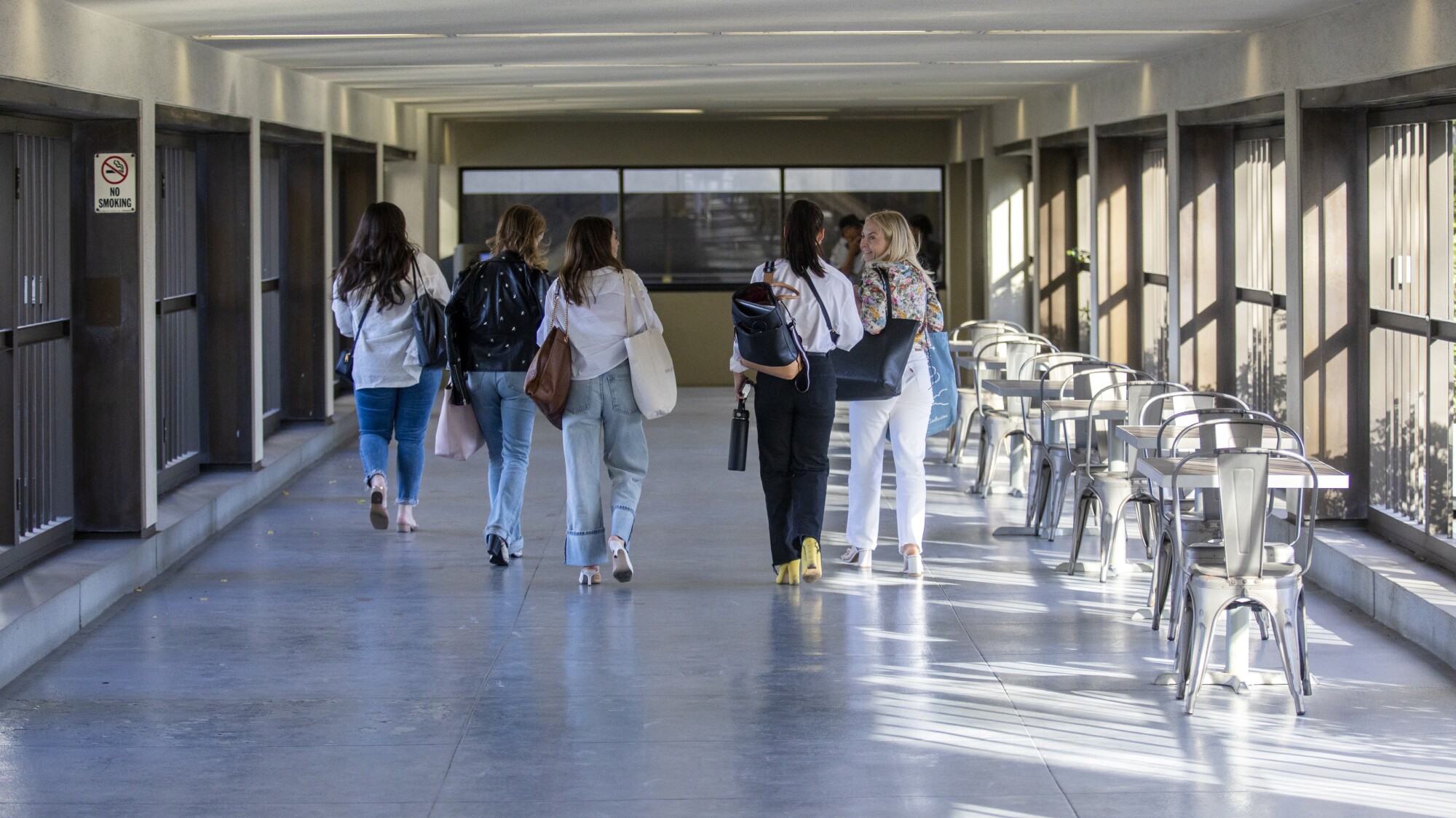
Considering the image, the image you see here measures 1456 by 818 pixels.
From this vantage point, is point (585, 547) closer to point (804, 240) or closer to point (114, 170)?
point (804, 240)

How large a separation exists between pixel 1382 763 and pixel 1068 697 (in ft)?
3.18

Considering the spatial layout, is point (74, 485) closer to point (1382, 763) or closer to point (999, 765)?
point (999, 765)

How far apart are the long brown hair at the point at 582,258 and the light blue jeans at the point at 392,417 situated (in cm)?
148

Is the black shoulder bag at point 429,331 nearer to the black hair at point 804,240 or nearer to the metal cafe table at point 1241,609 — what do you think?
the black hair at point 804,240

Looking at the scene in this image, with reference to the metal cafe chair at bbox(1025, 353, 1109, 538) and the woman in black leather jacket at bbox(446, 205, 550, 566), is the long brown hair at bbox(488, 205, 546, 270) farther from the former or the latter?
the metal cafe chair at bbox(1025, 353, 1109, 538)

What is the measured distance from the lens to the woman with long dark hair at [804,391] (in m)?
6.36

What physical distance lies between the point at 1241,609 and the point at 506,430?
3284mm

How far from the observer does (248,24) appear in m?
6.89

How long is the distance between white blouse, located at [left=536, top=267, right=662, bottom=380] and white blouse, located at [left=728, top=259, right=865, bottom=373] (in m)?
0.43

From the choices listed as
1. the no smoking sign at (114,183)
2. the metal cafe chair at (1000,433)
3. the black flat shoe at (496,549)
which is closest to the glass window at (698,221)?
the metal cafe chair at (1000,433)

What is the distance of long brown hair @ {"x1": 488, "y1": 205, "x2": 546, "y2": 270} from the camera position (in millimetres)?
6859

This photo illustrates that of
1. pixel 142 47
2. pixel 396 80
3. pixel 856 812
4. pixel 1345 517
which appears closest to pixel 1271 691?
pixel 856 812

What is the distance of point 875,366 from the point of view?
21.4 ft

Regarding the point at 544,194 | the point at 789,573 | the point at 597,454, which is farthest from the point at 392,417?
the point at 544,194
